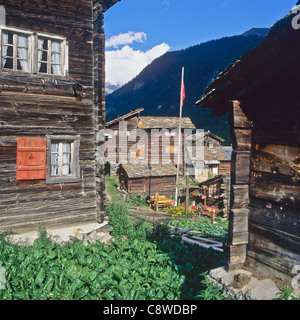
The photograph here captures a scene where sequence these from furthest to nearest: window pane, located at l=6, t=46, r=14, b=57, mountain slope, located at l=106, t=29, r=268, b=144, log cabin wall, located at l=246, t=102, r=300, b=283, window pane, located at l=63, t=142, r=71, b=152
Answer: mountain slope, located at l=106, t=29, r=268, b=144, window pane, located at l=63, t=142, r=71, b=152, window pane, located at l=6, t=46, r=14, b=57, log cabin wall, located at l=246, t=102, r=300, b=283

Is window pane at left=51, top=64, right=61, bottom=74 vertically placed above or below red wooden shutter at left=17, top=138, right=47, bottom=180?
above

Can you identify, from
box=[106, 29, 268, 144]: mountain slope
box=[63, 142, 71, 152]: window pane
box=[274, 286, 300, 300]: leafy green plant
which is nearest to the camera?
box=[274, 286, 300, 300]: leafy green plant

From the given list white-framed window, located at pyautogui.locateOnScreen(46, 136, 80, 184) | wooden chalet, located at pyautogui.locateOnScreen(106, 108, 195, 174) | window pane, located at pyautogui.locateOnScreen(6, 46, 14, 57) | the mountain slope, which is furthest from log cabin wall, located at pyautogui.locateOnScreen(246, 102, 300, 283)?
the mountain slope

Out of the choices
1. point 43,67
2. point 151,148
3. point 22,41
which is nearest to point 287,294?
point 43,67

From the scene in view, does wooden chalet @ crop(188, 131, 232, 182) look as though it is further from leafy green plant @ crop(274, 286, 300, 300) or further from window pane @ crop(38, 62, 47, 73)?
leafy green plant @ crop(274, 286, 300, 300)

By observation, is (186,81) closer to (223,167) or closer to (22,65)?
(223,167)

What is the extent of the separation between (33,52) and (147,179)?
14.7 meters

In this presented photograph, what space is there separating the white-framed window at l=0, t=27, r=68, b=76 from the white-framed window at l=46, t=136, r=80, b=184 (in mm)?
1928

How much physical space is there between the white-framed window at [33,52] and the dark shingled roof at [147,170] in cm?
1317

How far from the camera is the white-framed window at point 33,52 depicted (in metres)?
7.16

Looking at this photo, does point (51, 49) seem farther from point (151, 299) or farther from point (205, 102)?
point (151, 299)

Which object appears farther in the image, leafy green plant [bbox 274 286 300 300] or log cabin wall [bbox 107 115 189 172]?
log cabin wall [bbox 107 115 189 172]

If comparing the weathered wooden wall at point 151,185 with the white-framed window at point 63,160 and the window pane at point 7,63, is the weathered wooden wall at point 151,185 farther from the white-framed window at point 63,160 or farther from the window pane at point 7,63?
the window pane at point 7,63

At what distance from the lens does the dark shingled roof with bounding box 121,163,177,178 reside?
20.8 m
